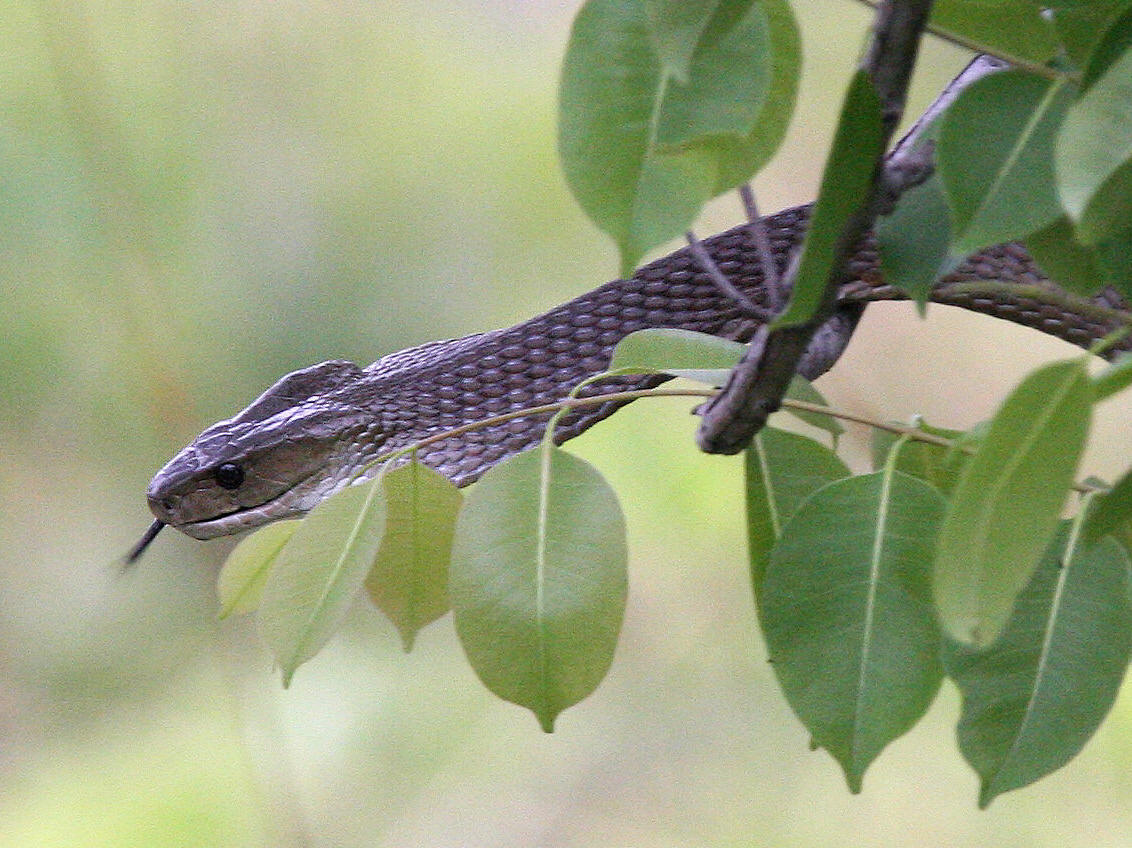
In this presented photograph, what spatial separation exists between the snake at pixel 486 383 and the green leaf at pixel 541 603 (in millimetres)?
381

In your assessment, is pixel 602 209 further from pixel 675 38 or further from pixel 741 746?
pixel 741 746

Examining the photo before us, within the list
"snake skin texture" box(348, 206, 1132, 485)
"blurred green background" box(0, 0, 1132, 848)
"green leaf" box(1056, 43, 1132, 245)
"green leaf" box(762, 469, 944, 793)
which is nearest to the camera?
"green leaf" box(1056, 43, 1132, 245)

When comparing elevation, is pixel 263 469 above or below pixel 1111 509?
below

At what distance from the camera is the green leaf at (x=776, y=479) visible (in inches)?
17.9

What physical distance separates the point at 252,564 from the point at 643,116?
31cm

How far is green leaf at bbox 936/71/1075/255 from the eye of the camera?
1.03ft

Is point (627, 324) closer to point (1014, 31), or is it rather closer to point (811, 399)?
point (811, 399)

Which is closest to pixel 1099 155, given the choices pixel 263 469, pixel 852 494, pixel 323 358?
pixel 852 494

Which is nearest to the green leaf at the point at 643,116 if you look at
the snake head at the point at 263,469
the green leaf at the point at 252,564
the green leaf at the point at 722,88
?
the green leaf at the point at 722,88

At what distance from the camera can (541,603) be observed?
0.43 meters

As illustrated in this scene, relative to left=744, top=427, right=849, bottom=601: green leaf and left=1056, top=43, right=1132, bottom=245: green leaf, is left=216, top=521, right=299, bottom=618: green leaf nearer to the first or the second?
left=744, top=427, right=849, bottom=601: green leaf

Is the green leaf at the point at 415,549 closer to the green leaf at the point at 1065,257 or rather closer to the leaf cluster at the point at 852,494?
the leaf cluster at the point at 852,494

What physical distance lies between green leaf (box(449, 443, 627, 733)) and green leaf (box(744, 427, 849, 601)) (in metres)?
0.06

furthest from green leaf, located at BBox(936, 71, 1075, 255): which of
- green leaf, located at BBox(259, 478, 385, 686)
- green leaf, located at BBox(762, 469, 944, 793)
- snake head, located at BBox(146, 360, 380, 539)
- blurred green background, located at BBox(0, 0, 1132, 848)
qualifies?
blurred green background, located at BBox(0, 0, 1132, 848)
